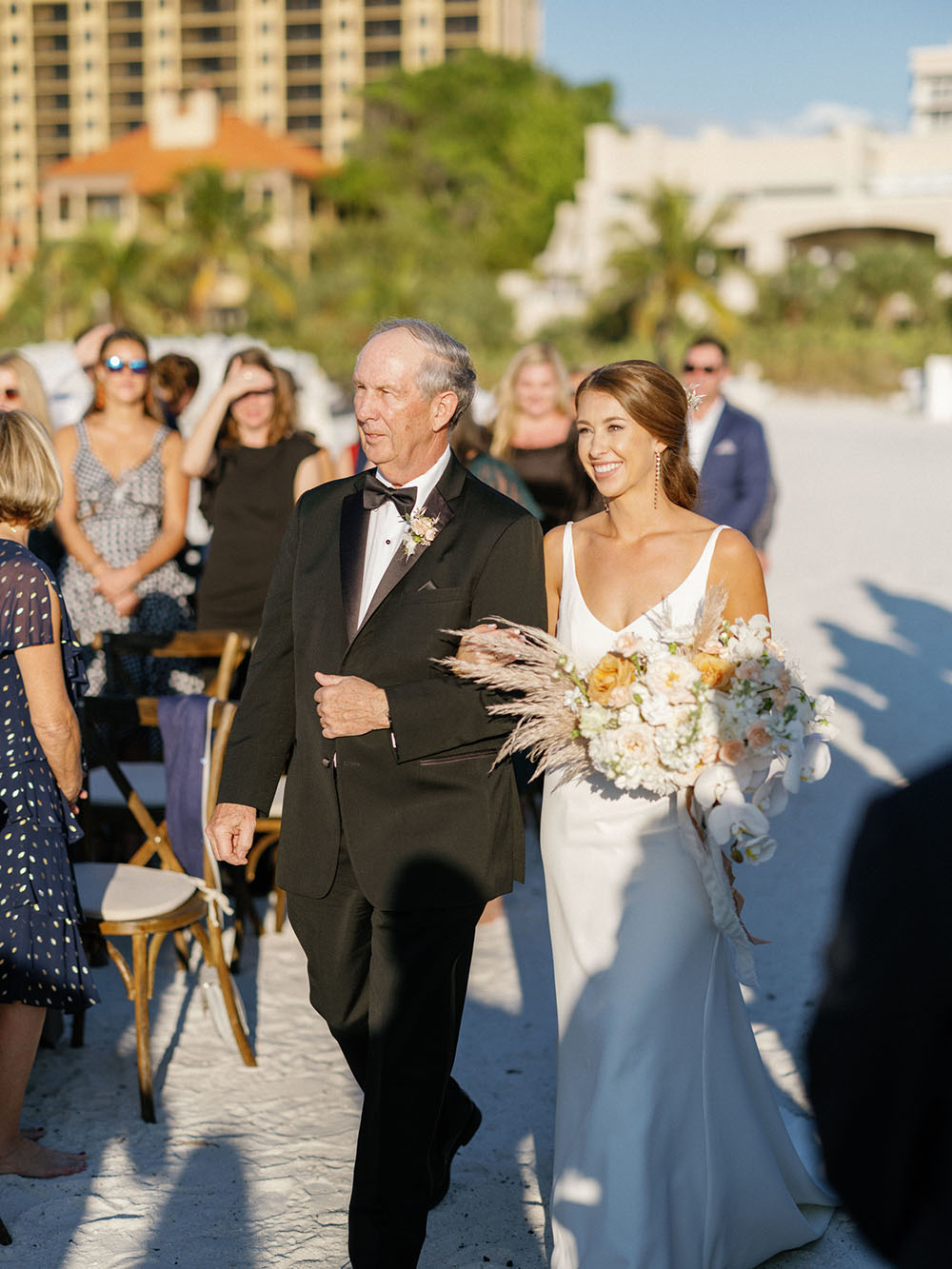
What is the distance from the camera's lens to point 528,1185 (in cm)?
390

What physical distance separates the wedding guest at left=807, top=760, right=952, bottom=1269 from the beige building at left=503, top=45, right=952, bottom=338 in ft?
185

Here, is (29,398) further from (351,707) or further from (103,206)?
A: (103,206)

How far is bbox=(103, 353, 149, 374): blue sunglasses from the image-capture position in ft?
20.8

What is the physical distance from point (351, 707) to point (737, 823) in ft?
2.92

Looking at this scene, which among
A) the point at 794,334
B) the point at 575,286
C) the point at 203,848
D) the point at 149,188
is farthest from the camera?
the point at 149,188

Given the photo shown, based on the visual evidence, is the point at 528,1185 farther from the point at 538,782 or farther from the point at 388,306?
the point at 388,306

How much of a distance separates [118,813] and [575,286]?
57.8m

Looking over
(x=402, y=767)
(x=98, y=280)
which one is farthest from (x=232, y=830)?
(x=98, y=280)

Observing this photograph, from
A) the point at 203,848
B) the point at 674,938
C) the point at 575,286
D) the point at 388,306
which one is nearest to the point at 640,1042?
the point at 674,938

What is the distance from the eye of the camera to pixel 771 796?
3166 mm

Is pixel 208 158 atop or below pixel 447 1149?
atop

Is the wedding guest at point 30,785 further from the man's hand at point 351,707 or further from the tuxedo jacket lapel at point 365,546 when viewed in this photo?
the man's hand at point 351,707

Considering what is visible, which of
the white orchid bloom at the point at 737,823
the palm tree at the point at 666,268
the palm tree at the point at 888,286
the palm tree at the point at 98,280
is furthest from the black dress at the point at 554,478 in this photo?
the palm tree at the point at 98,280

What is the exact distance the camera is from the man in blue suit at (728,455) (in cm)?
739
